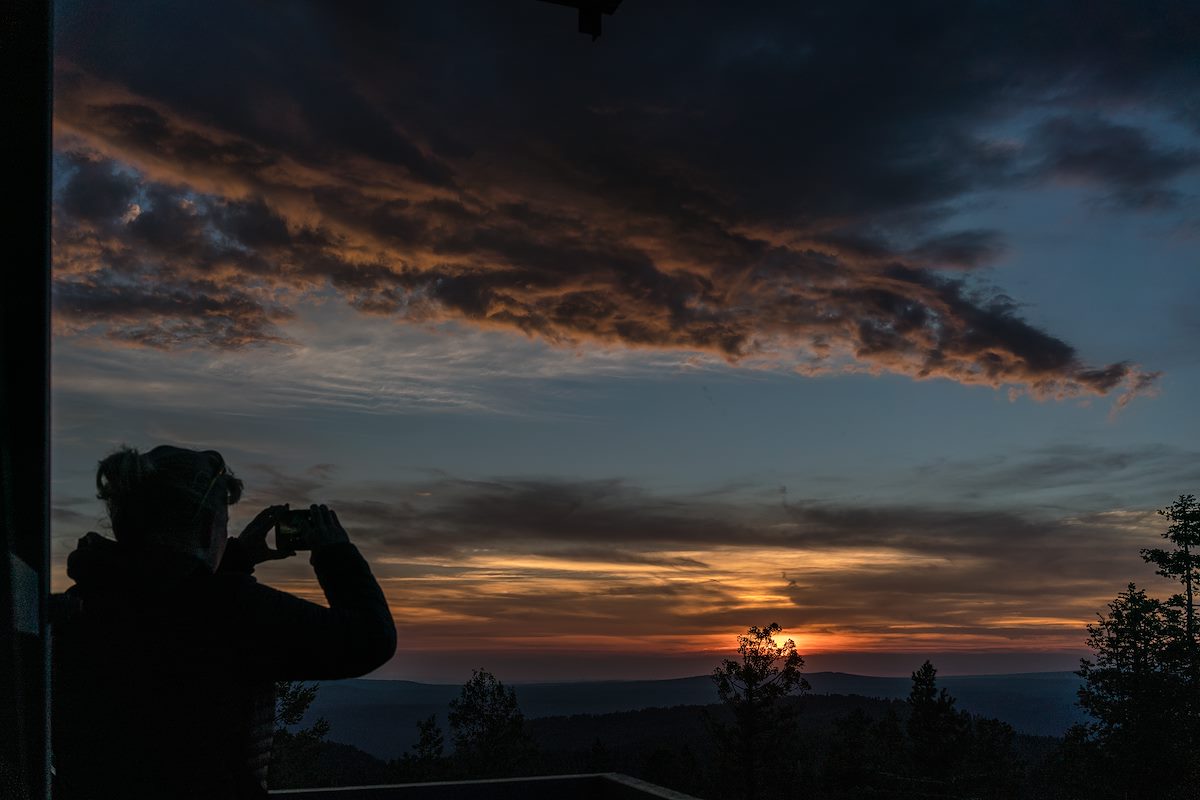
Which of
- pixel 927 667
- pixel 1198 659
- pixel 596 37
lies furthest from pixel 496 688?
pixel 596 37

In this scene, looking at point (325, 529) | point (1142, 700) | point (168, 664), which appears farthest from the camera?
point (1142, 700)

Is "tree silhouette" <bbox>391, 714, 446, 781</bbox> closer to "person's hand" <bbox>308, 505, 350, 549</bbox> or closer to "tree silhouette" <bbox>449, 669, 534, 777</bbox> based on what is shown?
"tree silhouette" <bbox>449, 669, 534, 777</bbox>

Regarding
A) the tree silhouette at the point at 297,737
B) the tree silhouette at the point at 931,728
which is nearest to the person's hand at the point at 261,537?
the tree silhouette at the point at 297,737

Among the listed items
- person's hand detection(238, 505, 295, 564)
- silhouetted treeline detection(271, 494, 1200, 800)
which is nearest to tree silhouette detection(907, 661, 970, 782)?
silhouetted treeline detection(271, 494, 1200, 800)

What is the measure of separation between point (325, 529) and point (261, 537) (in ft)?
0.59

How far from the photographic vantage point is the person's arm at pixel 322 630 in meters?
1.40

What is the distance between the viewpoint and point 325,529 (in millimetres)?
1546

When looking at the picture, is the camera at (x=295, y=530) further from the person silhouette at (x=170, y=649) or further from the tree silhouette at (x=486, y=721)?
the tree silhouette at (x=486, y=721)

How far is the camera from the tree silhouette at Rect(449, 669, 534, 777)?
5084 cm

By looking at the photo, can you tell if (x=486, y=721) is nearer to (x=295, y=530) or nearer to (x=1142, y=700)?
(x=1142, y=700)

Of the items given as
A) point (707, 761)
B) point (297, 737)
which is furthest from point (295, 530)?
point (707, 761)

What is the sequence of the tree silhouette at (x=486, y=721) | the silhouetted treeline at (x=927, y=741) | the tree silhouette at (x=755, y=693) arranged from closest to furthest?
A: 1. the silhouetted treeline at (x=927, y=741)
2. the tree silhouette at (x=486, y=721)
3. the tree silhouette at (x=755, y=693)

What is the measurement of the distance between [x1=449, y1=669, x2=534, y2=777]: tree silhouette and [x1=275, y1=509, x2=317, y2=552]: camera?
5211 centimetres

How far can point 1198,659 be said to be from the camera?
4675 centimetres
